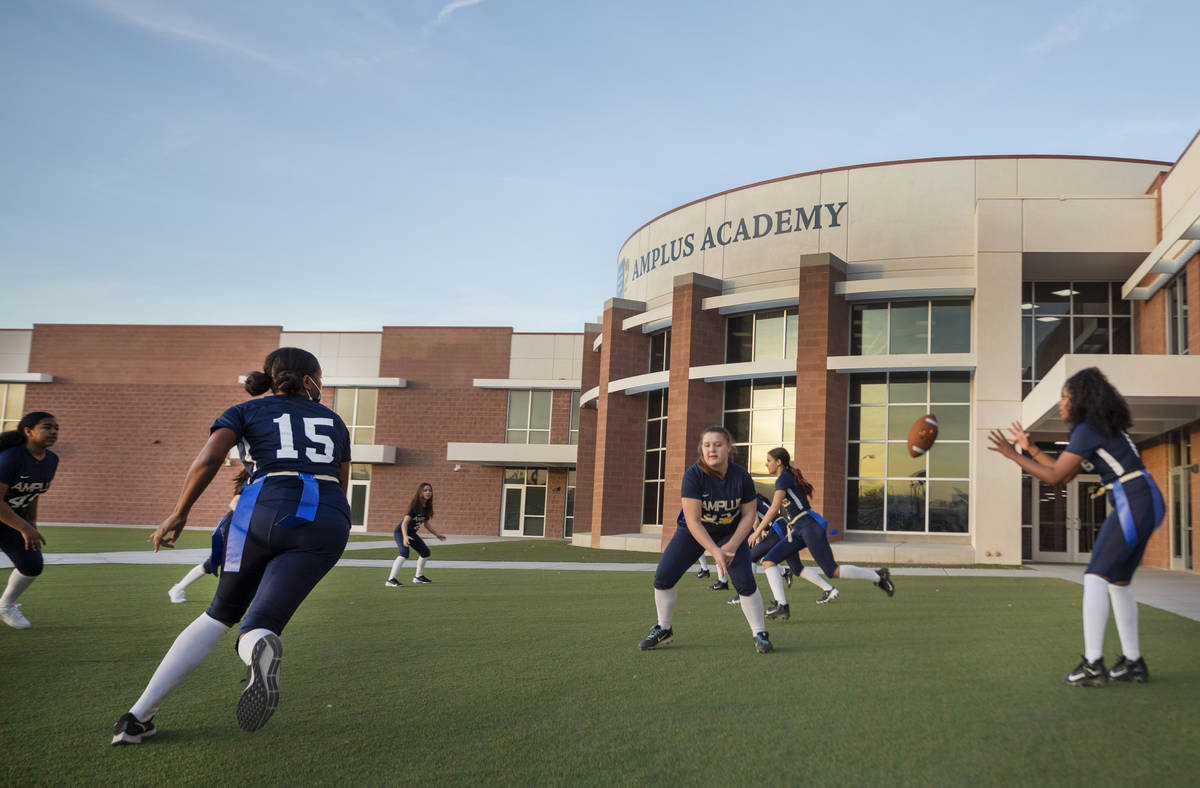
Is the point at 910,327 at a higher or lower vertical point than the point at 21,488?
higher

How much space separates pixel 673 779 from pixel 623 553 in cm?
2077

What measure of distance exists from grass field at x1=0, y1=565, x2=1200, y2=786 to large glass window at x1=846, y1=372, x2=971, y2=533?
14.0m

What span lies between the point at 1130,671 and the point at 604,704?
3.54 metres

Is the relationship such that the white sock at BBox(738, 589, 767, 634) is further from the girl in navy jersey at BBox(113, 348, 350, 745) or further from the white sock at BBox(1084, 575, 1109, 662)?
Answer: the girl in navy jersey at BBox(113, 348, 350, 745)

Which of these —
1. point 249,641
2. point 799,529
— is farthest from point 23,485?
point 799,529

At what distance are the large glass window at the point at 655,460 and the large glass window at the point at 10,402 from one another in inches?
1165

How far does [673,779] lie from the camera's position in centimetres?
365

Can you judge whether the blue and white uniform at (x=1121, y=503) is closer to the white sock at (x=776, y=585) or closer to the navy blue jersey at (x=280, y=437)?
the white sock at (x=776, y=585)

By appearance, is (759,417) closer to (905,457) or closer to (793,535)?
(905,457)

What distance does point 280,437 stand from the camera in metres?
4.11

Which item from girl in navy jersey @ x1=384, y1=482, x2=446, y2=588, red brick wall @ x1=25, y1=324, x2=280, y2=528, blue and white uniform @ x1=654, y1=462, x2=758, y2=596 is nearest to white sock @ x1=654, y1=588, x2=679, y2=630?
blue and white uniform @ x1=654, y1=462, x2=758, y2=596

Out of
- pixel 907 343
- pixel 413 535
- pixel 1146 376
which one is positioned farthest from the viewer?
pixel 907 343

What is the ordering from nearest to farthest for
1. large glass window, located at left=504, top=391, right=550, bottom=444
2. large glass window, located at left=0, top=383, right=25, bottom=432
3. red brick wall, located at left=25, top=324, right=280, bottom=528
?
large glass window, located at left=504, top=391, right=550, bottom=444
red brick wall, located at left=25, top=324, right=280, bottom=528
large glass window, located at left=0, top=383, right=25, bottom=432

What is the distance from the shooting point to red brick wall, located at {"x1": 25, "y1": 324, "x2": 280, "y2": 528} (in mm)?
37844
